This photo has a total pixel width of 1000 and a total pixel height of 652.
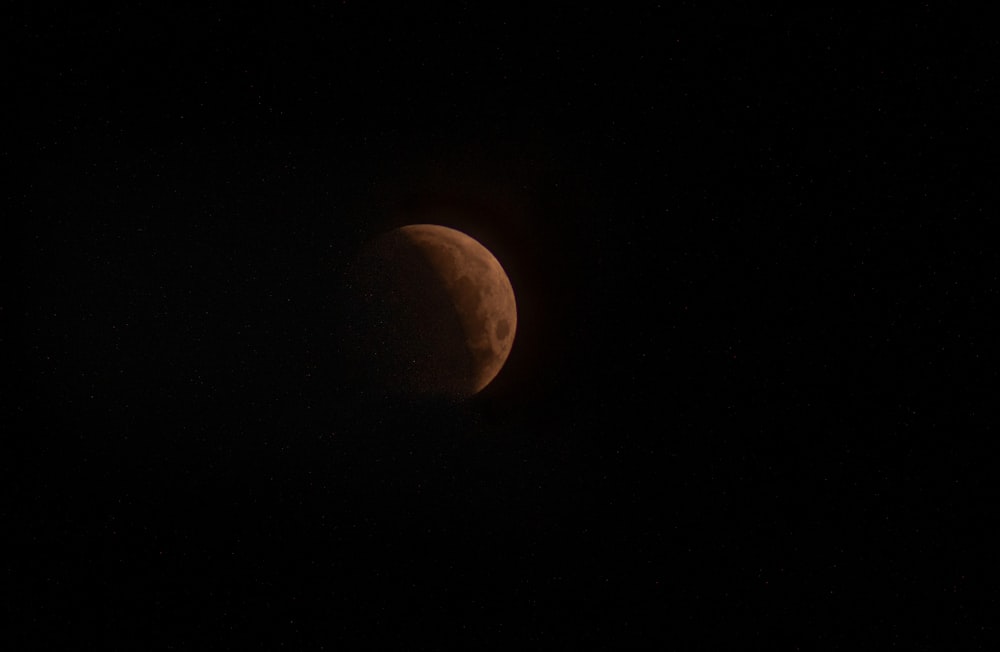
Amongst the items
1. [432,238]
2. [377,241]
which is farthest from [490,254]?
[377,241]

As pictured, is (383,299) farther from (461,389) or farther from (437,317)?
(461,389)

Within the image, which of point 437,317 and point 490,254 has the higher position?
point 490,254

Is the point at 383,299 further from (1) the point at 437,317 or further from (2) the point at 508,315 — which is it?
(2) the point at 508,315

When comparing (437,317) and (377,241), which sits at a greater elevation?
(377,241)

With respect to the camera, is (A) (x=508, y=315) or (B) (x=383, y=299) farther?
(A) (x=508, y=315)

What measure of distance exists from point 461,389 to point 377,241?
32.6 inches

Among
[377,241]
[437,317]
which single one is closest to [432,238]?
[377,241]

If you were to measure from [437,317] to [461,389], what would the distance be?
0.42 meters

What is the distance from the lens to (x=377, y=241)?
402 cm

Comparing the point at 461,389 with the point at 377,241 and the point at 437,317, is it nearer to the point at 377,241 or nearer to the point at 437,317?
the point at 437,317

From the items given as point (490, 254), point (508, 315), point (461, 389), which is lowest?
point (461, 389)

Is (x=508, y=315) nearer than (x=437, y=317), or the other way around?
(x=437, y=317)

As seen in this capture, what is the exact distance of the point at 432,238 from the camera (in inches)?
162

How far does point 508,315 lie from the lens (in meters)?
4.08
